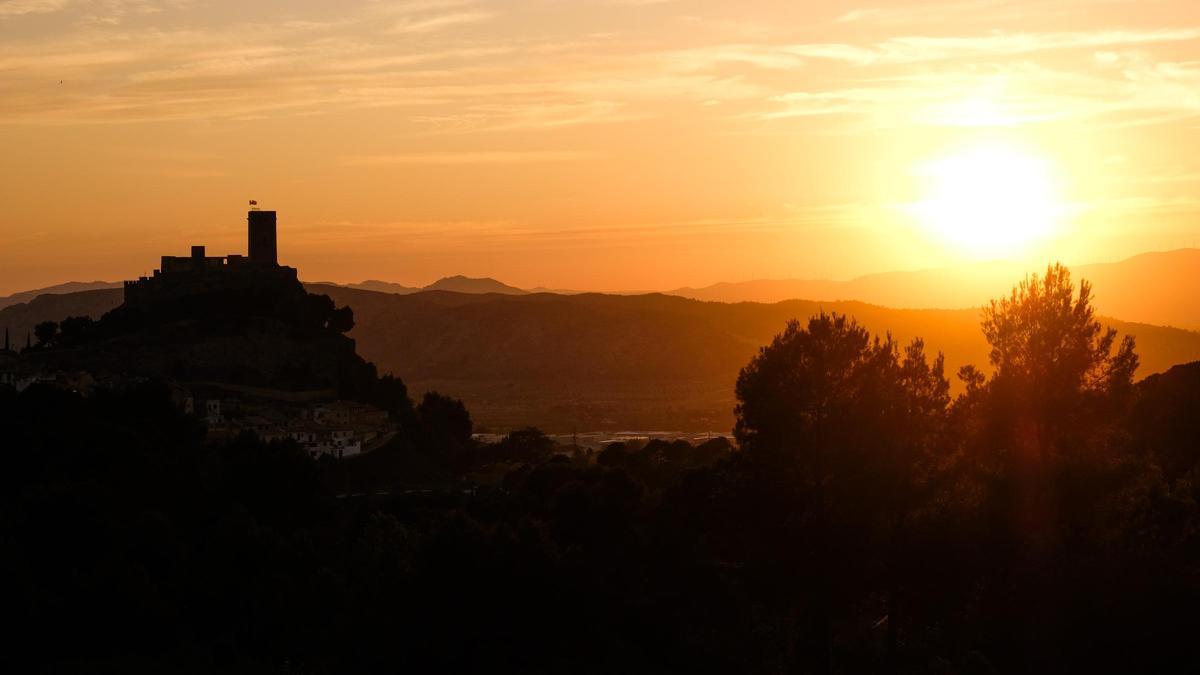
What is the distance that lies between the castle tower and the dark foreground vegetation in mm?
78653

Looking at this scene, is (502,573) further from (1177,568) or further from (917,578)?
(1177,568)

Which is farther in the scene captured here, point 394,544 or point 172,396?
point 172,396

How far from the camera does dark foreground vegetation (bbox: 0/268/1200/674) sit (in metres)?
37.4

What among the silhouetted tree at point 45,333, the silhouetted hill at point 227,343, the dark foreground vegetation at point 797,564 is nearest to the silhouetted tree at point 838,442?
the dark foreground vegetation at point 797,564

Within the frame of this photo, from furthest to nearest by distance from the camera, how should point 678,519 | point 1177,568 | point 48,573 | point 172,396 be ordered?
point 172,396, point 678,519, point 48,573, point 1177,568

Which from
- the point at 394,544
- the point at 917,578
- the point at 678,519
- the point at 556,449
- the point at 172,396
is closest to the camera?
the point at 917,578

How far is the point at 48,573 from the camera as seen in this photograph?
43625 millimetres

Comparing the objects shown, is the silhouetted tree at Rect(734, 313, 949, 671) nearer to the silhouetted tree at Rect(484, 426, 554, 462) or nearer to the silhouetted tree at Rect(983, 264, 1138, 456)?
the silhouetted tree at Rect(983, 264, 1138, 456)

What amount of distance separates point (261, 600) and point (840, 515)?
16.5 m

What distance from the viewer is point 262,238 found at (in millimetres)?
128125

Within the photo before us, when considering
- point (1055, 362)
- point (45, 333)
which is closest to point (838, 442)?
point (1055, 362)

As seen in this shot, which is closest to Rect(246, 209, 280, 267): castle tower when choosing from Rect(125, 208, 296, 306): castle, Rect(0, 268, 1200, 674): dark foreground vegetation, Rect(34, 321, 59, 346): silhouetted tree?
Rect(125, 208, 296, 306): castle

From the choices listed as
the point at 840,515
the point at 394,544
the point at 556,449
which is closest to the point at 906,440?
the point at 840,515

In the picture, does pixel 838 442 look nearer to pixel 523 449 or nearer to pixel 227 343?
pixel 523 449
